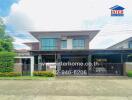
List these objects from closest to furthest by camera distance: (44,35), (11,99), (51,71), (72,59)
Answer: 1. (11,99)
2. (51,71)
3. (72,59)
4. (44,35)

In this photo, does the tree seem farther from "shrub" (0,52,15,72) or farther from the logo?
the logo

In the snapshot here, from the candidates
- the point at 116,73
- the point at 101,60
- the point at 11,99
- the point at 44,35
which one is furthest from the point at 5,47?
the point at 11,99

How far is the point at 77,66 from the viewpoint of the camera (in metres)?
24.2

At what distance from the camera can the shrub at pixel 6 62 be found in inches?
783

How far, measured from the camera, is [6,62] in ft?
65.2

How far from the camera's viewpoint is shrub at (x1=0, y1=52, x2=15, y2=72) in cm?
1990

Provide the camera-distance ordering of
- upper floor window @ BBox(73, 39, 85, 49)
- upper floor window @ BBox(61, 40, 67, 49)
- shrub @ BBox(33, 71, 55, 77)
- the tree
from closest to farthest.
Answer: shrub @ BBox(33, 71, 55, 77)
the tree
upper floor window @ BBox(73, 39, 85, 49)
upper floor window @ BBox(61, 40, 67, 49)

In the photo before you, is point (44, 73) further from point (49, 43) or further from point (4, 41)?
point (4, 41)

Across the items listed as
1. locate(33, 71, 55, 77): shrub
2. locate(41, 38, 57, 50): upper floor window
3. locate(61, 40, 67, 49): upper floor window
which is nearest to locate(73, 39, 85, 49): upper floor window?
locate(61, 40, 67, 49): upper floor window

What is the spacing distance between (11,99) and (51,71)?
12.2 metres

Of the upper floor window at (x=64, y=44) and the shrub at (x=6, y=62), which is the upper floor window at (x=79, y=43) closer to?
the upper floor window at (x=64, y=44)

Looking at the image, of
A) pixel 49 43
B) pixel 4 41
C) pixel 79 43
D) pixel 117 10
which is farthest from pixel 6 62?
pixel 117 10

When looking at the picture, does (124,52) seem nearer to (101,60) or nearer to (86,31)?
(101,60)

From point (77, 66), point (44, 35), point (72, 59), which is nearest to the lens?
point (77, 66)
